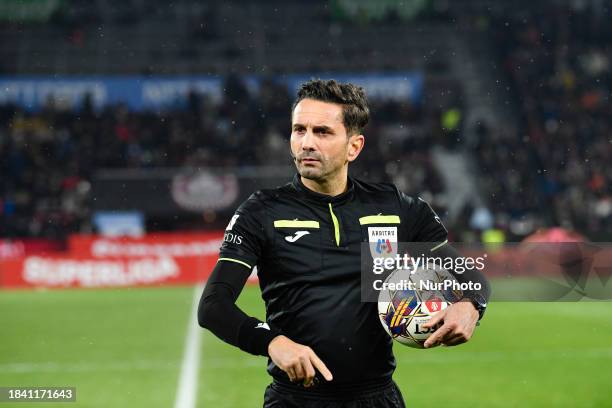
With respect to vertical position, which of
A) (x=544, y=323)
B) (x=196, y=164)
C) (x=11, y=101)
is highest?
(x=11, y=101)

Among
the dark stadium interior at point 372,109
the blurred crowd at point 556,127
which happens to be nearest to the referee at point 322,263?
the dark stadium interior at point 372,109

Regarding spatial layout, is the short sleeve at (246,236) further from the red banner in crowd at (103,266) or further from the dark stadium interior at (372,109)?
the dark stadium interior at (372,109)

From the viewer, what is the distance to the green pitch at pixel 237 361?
721 cm

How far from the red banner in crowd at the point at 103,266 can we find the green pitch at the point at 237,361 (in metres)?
3.68

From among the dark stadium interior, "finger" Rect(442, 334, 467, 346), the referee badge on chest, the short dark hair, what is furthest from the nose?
the dark stadium interior

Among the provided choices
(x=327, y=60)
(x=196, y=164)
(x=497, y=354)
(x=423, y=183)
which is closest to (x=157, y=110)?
(x=196, y=164)

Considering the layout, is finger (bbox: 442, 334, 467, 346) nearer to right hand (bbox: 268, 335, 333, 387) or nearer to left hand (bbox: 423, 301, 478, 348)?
left hand (bbox: 423, 301, 478, 348)

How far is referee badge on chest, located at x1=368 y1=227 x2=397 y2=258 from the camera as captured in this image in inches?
140

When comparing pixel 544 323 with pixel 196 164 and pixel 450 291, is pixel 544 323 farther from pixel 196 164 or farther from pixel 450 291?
pixel 196 164

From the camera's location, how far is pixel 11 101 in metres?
25.6

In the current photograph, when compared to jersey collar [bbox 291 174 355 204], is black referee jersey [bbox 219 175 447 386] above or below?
below

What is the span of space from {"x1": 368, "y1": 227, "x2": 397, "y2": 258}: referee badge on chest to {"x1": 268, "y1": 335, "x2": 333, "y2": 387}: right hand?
0.71m

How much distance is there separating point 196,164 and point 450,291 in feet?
64.7

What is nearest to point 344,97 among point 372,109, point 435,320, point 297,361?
point 435,320
